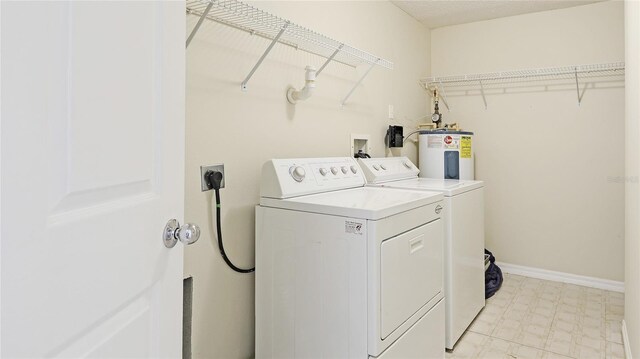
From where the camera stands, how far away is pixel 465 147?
10.1ft

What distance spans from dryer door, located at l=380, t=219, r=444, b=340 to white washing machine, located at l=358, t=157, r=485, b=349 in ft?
0.78

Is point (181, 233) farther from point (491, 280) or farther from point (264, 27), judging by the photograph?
point (491, 280)

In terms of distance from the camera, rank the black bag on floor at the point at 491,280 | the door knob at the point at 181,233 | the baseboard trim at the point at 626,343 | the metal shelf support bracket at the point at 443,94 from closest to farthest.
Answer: the door knob at the point at 181,233
the baseboard trim at the point at 626,343
the black bag on floor at the point at 491,280
the metal shelf support bracket at the point at 443,94

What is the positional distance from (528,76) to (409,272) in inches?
100

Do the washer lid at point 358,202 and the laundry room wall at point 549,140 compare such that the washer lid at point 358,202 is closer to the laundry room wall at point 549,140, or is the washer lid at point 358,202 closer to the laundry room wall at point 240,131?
the laundry room wall at point 240,131

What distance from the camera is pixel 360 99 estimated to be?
265 centimetres

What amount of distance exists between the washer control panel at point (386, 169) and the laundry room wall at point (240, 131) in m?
0.20

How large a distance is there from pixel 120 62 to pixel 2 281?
38 cm

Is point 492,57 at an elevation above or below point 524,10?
below

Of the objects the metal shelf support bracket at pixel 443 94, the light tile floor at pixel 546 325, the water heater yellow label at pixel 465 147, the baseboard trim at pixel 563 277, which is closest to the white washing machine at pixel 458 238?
the light tile floor at pixel 546 325

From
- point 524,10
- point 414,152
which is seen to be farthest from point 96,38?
point 524,10

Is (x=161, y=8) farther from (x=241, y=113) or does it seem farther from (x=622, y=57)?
(x=622, y=57)

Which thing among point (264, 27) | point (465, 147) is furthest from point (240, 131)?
point (465, 147)

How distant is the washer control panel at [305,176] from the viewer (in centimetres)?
168
